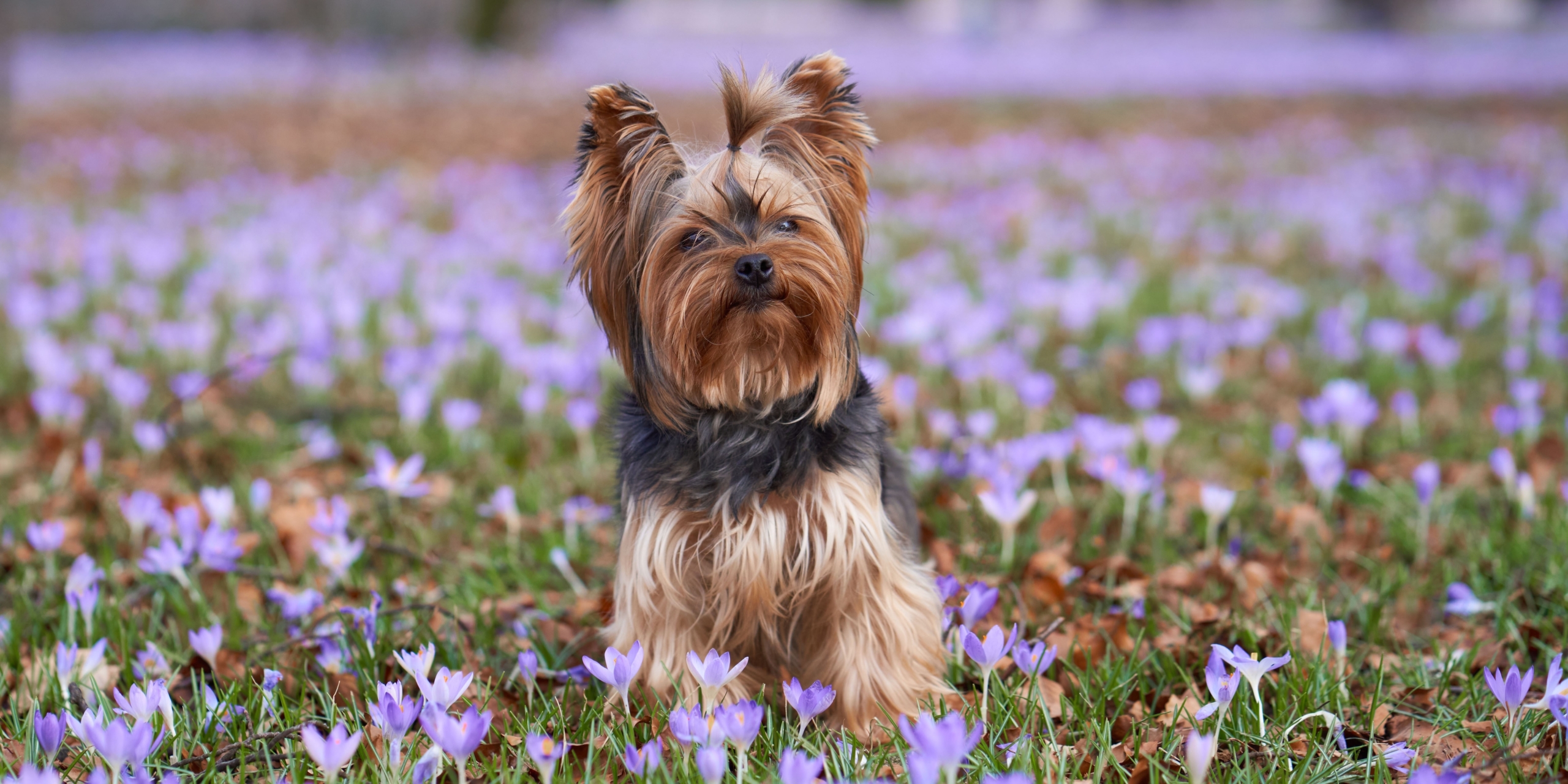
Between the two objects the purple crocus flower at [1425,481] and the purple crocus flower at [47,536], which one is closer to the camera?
the purple crocus flower at [47,536]

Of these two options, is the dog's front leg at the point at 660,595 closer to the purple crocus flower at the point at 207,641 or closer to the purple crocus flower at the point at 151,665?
the purple crocus flower at the point at 207,641

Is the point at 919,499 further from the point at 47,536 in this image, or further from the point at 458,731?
the point at 47,536

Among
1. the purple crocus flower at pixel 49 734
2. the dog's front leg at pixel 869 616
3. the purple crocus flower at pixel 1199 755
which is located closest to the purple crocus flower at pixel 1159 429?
the dog's front leg at pixel 869 616

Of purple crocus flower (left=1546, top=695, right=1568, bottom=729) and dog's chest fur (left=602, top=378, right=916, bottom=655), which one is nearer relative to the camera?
purple crocus flower (left=1546, top=695, right=1568, bottom=729)

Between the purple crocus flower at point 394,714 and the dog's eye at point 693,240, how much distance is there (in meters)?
1.28

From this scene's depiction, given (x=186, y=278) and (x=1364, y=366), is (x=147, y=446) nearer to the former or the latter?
(x=186, y=278)

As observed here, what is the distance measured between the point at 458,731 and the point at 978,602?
1437 mm

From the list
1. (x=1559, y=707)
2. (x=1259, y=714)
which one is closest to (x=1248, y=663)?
(x=1259, y=714)

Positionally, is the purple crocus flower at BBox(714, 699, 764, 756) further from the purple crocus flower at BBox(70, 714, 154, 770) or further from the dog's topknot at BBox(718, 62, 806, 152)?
the dog's topknot at BBox(718, 62, 806, 152)

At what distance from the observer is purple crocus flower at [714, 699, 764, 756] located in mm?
2447

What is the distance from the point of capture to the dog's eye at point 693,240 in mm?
2992

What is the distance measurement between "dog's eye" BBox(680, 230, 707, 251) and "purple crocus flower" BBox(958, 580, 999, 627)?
1187mm

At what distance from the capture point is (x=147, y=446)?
5035mm

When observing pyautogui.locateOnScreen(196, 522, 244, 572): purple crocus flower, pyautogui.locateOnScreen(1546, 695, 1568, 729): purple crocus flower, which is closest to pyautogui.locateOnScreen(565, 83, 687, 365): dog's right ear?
pyautogui.locateOnScreen(196, 522, 244, 572): purple crocus flower
